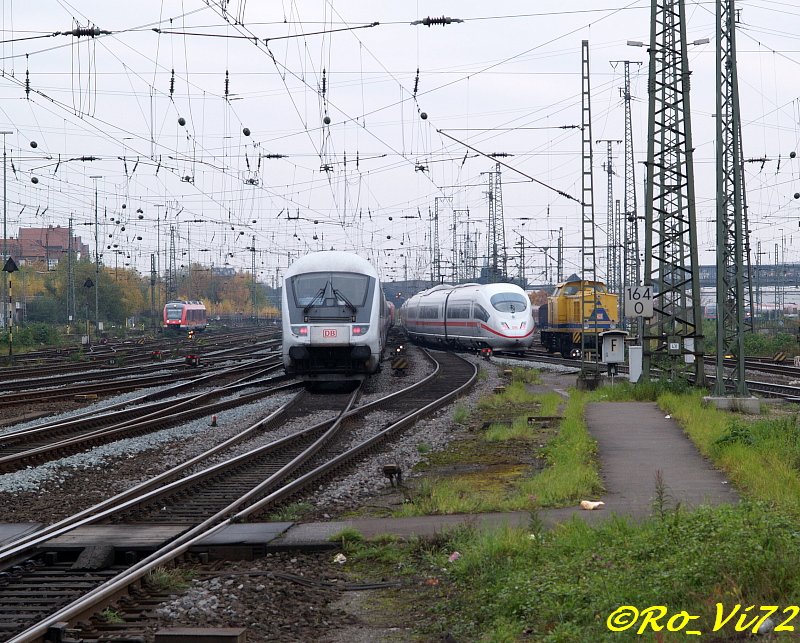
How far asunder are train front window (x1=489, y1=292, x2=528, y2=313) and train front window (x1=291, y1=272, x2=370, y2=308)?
57.7 feet

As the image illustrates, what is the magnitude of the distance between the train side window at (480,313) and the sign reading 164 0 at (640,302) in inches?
845

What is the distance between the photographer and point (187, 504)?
10688mm

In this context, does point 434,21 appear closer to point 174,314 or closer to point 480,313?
point 480,313

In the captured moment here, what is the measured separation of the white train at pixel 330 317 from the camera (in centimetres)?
2447

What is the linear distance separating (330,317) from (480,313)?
1913 cm

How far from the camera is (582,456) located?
12281mm

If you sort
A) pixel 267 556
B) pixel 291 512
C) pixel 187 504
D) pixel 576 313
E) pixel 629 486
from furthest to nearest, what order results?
pixel 576 313 → pixel 187 504 → pixel 629 486 → pixel 291 512 → pixel 267 556

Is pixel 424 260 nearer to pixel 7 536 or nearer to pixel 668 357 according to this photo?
pixel 668 357

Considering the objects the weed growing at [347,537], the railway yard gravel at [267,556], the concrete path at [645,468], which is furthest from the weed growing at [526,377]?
the weed growing at [347,537]

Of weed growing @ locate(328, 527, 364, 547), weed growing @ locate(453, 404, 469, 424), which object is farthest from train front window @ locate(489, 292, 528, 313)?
weed growing @ locate(328, 527, 364, 547)

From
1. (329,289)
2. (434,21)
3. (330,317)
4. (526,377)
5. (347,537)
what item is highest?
(434,21)

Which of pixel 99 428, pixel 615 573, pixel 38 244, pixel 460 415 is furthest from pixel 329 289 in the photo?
pixel 38 244

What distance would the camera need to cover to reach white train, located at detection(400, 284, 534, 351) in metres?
42.1

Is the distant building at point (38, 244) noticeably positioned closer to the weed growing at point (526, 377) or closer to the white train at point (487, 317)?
the white train at point (487, 317)
